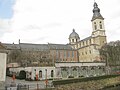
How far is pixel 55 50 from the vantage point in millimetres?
99750

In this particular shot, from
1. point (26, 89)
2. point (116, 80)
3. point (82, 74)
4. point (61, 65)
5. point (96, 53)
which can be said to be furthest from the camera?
point (96, 53)

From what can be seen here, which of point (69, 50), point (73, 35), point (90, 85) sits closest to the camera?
point (90, 85)

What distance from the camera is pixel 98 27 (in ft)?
302

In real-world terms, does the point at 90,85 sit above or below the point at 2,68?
below

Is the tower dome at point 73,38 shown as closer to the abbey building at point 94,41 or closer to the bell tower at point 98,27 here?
the abbey building at point 94,41

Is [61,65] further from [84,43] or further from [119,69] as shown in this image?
[84,43]

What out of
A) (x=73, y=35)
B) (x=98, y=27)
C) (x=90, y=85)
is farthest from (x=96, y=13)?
(x=90, y=85)

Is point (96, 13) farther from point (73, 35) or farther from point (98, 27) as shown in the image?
point (73, 35)

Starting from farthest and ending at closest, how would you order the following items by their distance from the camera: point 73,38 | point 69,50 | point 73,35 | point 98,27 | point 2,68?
point 73,35 → point 73,38 → point 69,50 → point 98,27 → point 2,68

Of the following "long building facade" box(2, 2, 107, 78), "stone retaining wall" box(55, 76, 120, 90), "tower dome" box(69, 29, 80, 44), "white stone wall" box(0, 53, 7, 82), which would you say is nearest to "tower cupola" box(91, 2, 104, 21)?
"long building facade" box(2, 2, 107, 78)

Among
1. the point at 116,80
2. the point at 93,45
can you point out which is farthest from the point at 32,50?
the point at 116,80

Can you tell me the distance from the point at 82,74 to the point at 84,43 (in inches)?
1927

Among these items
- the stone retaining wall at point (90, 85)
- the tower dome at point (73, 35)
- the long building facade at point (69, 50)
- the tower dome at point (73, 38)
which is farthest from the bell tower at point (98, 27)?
the stone retaining wall at point (90, 85)

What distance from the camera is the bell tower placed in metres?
89.7
